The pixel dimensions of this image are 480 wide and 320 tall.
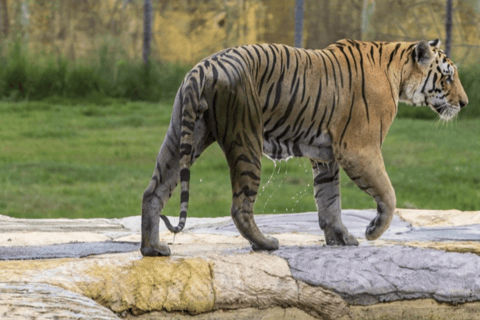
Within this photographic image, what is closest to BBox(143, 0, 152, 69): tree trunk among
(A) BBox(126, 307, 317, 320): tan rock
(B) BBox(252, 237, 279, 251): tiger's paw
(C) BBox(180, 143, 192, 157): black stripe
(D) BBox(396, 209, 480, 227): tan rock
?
(D) BBox(396, 209, 480, 227): tan rock

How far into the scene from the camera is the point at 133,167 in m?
8.76

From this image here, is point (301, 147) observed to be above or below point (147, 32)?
above

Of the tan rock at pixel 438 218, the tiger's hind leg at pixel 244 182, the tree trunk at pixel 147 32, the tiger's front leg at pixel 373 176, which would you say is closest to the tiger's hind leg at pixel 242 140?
the tiger's hind leg at pixel 244 182

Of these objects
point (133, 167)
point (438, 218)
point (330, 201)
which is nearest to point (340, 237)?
point (330, 201)

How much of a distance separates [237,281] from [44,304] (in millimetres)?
986

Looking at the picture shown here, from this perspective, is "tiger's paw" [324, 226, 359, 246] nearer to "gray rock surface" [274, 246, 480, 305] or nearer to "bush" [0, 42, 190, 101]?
"gray rock surface" [274, 246, 480, 305]

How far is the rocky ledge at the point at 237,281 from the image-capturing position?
11.3 feet

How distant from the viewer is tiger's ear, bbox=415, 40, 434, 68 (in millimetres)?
4324

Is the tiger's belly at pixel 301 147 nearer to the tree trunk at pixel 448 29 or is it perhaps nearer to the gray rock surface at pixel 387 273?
the gray rock surface at pixel 387 273

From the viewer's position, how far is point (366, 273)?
392 centimetres

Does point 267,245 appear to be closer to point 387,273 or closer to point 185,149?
point 387,273

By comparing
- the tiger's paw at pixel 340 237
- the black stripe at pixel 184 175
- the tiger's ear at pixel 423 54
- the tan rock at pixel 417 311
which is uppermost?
the tiger's ear at pixel 423 54

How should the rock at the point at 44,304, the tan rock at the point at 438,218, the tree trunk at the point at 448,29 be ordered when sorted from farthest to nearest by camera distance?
1. the tree trunk at the point at 448,29
2. the tan rock at the point at 438,218
3. the rock at the point at 44,304

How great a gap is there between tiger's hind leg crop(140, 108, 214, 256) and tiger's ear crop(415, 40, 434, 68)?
4.52 feet
